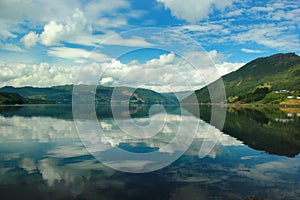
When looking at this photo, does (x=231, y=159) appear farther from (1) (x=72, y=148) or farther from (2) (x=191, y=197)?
(1) (x=72, y=148)

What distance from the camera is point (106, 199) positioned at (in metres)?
15.7

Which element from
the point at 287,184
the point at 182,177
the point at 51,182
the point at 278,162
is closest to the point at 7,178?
the point at 51,182

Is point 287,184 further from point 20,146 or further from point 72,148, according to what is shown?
point 20,146

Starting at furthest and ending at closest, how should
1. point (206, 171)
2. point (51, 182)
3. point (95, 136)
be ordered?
point (95, 136), point (206, 171), point (51, 182)

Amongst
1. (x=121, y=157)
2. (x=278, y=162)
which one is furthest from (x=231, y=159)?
(x=121, y=157)

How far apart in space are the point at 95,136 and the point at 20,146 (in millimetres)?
11404

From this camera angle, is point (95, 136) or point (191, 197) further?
point (95, 136)

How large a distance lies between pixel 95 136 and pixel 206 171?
76.9 feet

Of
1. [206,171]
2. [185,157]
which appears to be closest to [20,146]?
[185,157]

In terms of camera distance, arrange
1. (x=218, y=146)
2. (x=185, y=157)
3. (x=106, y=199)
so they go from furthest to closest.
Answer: (x=218, y=146) → (x=185, y=157) → (x=106, y=199)

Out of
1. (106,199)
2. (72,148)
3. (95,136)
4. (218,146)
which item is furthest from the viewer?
(95,136)

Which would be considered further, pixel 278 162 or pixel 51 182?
pixel 278 162

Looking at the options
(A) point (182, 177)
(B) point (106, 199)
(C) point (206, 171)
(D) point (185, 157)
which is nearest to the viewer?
(B) point (106, 199)

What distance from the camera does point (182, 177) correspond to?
20.6 meters
